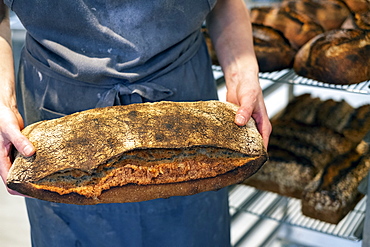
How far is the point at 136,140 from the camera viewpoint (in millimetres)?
937

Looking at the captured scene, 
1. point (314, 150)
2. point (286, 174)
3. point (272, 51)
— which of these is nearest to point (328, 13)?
point (272, 51)

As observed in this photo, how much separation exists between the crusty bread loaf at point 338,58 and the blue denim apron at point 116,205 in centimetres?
54

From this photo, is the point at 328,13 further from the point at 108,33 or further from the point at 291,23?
the point at 108,33

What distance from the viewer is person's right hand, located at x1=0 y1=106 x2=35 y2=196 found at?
94 cm

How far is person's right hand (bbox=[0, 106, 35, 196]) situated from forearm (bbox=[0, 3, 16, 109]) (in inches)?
2.1

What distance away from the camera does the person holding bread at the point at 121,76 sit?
1063mm

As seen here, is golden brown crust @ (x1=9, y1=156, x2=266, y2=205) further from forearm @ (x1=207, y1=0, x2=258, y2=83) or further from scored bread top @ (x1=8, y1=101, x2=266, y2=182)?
forearm @ (x1=207, y1=0, x2=258, y2=83)

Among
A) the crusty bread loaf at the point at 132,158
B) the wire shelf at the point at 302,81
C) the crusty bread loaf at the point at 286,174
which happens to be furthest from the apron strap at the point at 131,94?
the crusty bread loaf at the point at 286,174

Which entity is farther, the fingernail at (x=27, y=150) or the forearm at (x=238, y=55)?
the forearm at (x=238, y=55)

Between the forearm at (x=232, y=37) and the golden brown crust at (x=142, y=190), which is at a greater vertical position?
the forearm at (x=232, y=37)

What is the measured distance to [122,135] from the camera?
953mm

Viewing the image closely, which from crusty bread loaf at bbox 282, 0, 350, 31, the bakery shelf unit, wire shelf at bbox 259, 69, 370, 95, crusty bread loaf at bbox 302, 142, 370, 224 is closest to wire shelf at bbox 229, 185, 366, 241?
the bakery shelf unit

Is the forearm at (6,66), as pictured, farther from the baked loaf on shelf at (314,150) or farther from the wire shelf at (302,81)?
the baked loaf on shelf at (314,150)

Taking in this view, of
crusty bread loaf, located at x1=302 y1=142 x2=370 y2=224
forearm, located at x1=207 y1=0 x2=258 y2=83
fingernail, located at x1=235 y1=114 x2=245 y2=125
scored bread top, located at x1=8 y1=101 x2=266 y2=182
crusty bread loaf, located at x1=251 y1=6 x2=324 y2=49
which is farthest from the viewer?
crusty bread loaf, located at x1=251 y1=6 x2=324 y2=49
